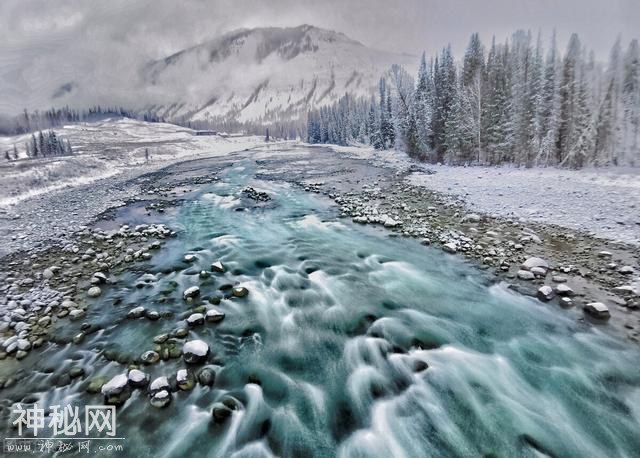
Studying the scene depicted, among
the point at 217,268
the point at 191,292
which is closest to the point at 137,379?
the point at 191,292

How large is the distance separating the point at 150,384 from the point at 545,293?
37.8 feet

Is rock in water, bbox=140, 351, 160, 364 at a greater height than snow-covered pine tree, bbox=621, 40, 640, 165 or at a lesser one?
lesser

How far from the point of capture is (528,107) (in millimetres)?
38562

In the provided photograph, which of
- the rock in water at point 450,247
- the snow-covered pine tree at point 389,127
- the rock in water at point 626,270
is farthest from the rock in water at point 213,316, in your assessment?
the snow-covered pine tree at point 389,127

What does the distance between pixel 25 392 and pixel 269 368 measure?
5253 millimetres

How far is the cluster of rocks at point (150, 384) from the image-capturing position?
608 centimetres

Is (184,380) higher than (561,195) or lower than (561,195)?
lower

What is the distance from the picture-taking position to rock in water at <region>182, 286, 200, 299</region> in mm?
9969

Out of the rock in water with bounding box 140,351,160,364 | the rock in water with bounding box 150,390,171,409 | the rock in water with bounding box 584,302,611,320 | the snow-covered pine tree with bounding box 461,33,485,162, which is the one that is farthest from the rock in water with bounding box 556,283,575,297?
the snow-covered pine tree with bounding box 461,33,485,162

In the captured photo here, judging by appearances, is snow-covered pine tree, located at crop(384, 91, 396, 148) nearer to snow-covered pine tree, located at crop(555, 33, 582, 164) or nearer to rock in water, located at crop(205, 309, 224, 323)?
snow-covered pine tree, located at crop(555, 33, 582, 164)

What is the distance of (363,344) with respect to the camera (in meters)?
7.93

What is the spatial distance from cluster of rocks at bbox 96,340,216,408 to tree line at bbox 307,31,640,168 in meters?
43.3

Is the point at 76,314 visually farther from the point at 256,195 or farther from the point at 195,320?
the point at 256,195

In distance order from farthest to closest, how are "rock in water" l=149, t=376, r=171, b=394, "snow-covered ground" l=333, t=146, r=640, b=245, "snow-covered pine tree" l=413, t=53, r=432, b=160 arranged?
"snow-covered pine tree" l=413, t=53, r=432, b=160
"snow-covered ground" l=333, t=146, r=640, b=245
"rock in water" l=149, t=376, r=171, b=394
